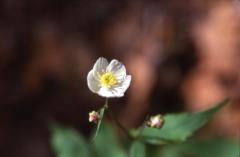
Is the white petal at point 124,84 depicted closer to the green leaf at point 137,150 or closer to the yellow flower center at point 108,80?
the yellow flower center at point 108,80

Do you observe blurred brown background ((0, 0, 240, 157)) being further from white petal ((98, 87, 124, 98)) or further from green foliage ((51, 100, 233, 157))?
white petal ((98, 87, 124, 98))

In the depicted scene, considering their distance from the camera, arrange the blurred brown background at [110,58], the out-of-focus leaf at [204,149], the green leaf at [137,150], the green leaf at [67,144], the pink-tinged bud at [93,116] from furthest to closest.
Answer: the blurred brown background at [110,58] → the out-of-focus leaf at [204,149] → the green leaf at [67,144] → the green leaf at [137,150] → the pink-tinged bud at [93,116]

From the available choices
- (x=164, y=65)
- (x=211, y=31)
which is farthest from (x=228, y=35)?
(x=164, y=65)

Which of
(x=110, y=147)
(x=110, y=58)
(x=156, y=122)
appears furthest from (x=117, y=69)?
(x=110, y=58)

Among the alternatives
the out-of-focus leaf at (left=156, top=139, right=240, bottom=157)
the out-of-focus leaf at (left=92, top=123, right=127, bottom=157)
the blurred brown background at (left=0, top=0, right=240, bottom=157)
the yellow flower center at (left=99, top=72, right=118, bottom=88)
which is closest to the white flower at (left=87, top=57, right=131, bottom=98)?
the yellow flower center at (left=99, top=72, right=118, bottom=88)

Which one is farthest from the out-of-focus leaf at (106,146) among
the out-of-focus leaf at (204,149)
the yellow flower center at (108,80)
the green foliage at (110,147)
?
the yellow flower center at (108,80)
